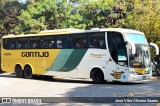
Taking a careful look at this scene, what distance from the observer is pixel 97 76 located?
812 inches

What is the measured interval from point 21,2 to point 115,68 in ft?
78.5

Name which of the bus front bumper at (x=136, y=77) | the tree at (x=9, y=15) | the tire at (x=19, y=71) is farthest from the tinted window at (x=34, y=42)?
the tree at (x=9, y=15)

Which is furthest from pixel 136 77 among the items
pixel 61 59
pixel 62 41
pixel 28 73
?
pixel 28 73

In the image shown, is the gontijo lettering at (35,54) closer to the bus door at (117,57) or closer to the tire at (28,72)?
the tire at (28,72)

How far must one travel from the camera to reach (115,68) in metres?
19.6

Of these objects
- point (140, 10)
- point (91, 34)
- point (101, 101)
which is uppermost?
point (140, 10)

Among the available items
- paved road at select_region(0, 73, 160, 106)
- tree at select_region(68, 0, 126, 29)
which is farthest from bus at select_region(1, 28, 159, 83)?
tree at select_region(68, 0, 126, 29)

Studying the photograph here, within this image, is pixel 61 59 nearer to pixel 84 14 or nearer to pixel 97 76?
pixel 97 76

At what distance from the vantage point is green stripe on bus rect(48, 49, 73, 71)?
21967mm

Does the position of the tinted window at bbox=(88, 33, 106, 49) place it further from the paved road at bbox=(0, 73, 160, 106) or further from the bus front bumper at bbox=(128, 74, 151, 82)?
the paved road at bbox=(0, 73, 160, 106)

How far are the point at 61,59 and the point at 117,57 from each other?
4.31 m

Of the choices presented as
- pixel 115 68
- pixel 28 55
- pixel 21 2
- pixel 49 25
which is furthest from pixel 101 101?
pixel 21 2

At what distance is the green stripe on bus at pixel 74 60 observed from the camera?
835 inches

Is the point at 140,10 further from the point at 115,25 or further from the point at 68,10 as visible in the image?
the point at 68,10
